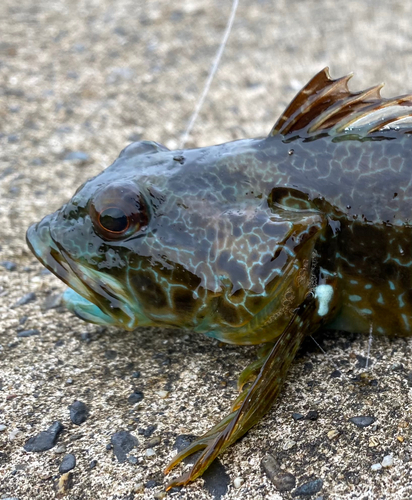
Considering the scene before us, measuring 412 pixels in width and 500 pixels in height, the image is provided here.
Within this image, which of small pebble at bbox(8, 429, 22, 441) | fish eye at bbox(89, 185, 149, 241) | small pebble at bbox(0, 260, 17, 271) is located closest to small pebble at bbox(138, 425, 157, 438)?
small pebble at bbox(8, 429, 22, 441)

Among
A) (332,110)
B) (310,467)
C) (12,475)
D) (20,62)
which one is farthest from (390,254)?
(20,62)

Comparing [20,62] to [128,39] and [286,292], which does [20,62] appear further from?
[286,292]

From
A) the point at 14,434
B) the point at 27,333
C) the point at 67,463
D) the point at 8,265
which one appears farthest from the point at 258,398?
the point at 8,265

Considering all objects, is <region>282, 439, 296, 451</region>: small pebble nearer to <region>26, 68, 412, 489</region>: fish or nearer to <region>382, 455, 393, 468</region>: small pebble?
<region>26, 68, 412, 489</region>: fish

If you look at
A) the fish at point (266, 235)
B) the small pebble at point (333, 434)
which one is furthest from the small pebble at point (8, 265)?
the small pebble at point (333, 434)

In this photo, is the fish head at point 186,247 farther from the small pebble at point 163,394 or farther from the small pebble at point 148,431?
the small pebble at point 148,431

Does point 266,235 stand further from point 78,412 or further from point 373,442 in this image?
point 78,412

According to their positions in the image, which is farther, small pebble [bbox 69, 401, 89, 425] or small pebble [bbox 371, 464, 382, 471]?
small pebble [bbox 69, 401, 89, 425]
